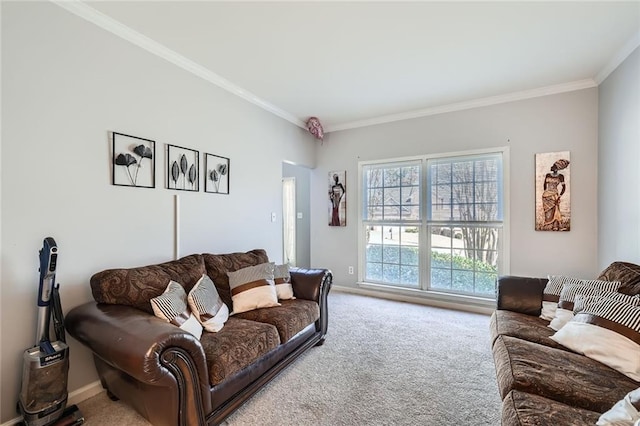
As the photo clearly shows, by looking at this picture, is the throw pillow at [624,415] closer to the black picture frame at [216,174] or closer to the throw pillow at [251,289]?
the throw pillow at [251,289]

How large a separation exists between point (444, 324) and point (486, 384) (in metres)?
1.12

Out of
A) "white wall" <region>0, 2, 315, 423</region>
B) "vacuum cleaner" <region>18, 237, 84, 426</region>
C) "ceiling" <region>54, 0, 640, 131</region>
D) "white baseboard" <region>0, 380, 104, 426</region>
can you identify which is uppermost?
"ceiling" <region>54, 0, 640, 131</region>

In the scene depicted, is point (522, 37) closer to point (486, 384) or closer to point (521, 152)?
point (521, 152)

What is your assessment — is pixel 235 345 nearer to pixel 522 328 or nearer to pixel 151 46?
pixel 522 328

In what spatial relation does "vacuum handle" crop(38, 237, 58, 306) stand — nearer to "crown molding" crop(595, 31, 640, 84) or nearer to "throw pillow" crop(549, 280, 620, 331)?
"throw pillow" crop(549, 280, 620, 331)

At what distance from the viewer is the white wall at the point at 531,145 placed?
2.99 m

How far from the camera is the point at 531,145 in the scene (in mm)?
3221

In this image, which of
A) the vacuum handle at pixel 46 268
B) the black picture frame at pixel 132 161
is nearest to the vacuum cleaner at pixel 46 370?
the vacuum handle at pixel 46 268

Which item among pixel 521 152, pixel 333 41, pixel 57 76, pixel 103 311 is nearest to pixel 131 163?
pixel 57 76

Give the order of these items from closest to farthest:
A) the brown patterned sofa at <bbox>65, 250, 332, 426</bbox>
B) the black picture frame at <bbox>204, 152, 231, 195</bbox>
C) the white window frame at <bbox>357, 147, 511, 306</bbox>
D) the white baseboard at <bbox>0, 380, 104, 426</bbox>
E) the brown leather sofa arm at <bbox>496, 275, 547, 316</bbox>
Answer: the brown patterned sofa at <bbox>65, 250, 332, 426</bbox> → the white baseboard at <bbox>0, 380, 104, 426</bbox> → the brown leather sofa arm at <bbox>496, 275, 547, 316</bbox> → the black picture frame at <bbox>204, 152, 231, 195</bbox> → the white window frame at <bbox>357, 147, 511, 306</bbox>

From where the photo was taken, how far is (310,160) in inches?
177

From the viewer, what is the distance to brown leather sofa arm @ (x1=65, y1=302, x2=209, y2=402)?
125 centimetres

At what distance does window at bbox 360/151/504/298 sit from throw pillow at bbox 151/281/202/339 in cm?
293

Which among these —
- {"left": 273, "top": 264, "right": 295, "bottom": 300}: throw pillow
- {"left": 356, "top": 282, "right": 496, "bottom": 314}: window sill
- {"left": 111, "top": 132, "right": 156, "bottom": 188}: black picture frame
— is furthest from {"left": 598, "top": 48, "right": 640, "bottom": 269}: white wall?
{"left": 111, "top": 132, "right": 156, "bottom": 188}: black picture frame
